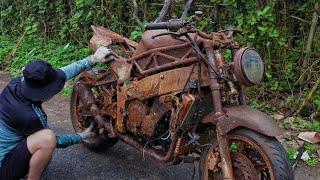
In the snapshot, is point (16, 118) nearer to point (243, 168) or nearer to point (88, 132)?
point (88, 132)

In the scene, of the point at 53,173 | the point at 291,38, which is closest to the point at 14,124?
the point at 53,173

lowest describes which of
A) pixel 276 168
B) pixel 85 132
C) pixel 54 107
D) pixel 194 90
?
pixel 54 107

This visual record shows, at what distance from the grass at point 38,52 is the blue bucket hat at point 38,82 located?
4.19 m

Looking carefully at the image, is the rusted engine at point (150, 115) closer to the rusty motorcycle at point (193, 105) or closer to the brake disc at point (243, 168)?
the rusty motorcycle at point (193, 105)

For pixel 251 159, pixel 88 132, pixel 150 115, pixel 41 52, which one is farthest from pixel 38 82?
pixel 41 52

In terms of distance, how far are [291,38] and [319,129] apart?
140 centimetres

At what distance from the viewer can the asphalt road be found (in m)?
4.42

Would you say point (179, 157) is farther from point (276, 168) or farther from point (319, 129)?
point (319, 129)

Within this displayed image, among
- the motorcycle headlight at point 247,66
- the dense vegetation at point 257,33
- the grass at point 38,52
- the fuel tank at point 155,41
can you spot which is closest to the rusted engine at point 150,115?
the fuel tank at point 155,41

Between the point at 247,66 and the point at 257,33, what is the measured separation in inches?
110

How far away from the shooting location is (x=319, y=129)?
5.28m

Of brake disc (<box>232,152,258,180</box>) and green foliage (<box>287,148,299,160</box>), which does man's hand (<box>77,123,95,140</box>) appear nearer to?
brake disc (<box>232,152,258,180</box>)

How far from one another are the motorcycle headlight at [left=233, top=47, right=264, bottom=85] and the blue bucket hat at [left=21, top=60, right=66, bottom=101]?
147cm

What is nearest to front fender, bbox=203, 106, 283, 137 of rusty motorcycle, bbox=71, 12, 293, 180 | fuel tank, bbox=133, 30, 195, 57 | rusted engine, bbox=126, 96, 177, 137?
rusty motorcycle, bbox=71, 12, 293, 180
